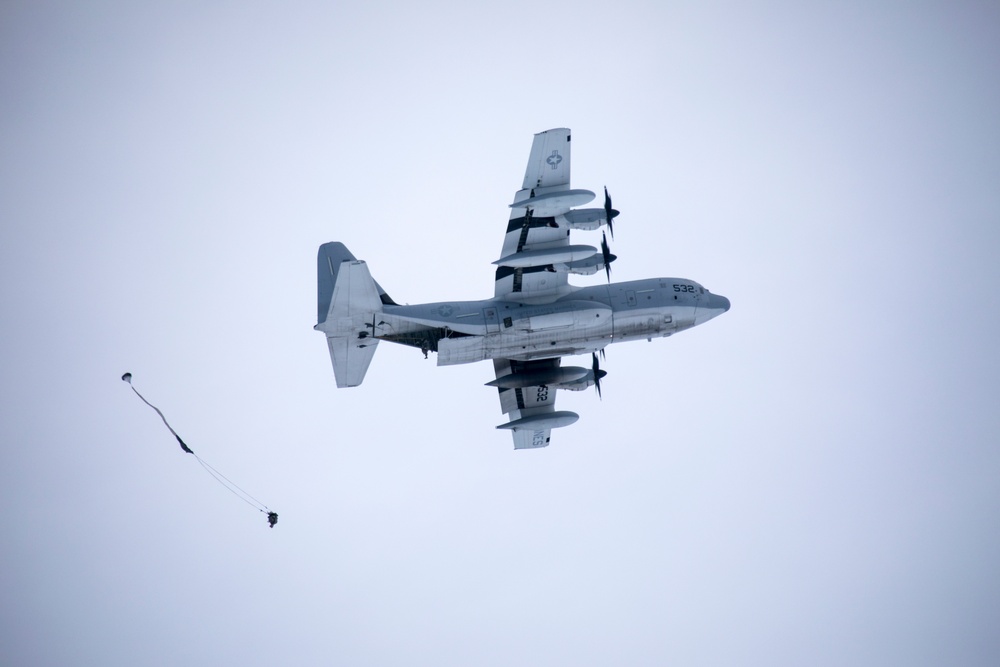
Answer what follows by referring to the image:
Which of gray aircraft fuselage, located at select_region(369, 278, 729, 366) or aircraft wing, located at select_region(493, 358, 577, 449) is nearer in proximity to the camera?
gray aircraft fuselage, located at select_region(369, 278, 729, 366)

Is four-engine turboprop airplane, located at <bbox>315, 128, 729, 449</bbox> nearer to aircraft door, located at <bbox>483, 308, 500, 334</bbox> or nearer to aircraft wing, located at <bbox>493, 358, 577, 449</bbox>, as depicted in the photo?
aircraft door, located at <bbox>483, 308, 500, 334</bbox>

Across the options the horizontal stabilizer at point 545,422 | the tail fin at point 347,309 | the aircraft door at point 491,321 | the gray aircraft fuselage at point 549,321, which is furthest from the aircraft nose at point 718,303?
the tail fin at point 347,309

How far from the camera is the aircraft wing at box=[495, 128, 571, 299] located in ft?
146

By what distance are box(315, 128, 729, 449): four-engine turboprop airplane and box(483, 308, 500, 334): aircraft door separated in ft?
0.16

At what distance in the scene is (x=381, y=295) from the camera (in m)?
45.7

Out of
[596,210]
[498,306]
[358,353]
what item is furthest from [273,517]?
[596,210]

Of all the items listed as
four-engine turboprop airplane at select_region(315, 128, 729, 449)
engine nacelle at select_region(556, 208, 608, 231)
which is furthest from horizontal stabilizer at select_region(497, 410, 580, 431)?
engine nacelle at select_region(556, 208, 608, 231)

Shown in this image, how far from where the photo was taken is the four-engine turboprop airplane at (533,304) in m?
43.8

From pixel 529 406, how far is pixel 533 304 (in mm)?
9118

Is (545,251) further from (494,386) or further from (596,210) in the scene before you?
(494,386)

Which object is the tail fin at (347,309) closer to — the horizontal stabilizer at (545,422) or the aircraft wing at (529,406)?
the aircraft wing at (529,406)

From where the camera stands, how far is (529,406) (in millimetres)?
53469

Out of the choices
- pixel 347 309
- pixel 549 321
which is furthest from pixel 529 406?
pixel 347 309

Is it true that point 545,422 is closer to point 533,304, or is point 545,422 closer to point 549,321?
point 533,304
